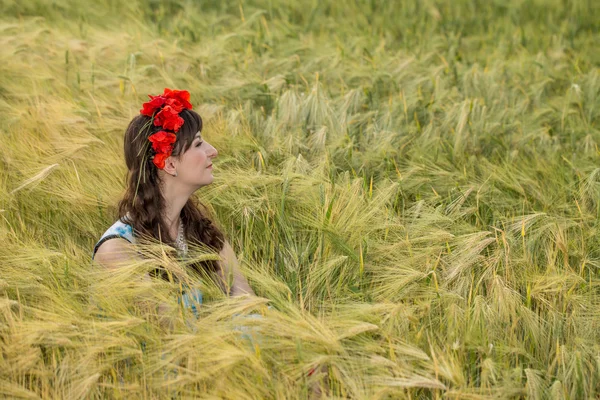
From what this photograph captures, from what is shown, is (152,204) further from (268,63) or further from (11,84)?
(268,63)

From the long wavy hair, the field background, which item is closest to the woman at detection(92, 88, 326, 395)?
the long wavy hair

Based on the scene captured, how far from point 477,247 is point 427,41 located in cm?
315

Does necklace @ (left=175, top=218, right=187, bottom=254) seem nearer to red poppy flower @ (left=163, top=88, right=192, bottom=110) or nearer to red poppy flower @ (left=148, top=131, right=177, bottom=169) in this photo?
red poppy flower @ (left=148, top=131, right=177, bottom=169)

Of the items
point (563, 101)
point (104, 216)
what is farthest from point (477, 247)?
point (563, 101)

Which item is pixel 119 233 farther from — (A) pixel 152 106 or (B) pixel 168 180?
(A) pixel 152 106

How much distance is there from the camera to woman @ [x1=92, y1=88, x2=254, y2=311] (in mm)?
2740

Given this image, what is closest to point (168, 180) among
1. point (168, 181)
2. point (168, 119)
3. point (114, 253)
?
point (168, 181)

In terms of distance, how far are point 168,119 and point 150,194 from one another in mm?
280

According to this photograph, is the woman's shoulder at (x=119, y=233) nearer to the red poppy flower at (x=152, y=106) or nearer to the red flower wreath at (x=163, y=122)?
the red flower wreath at (x=163, y=122)

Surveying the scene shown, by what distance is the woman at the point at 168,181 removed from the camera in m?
2.74

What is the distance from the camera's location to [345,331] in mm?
2117

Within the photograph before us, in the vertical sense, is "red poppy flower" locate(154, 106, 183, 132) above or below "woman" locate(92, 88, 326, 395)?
above

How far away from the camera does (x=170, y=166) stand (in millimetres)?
2812

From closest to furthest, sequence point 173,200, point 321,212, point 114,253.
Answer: point 114,253 < point 321,212 < point 173,200
